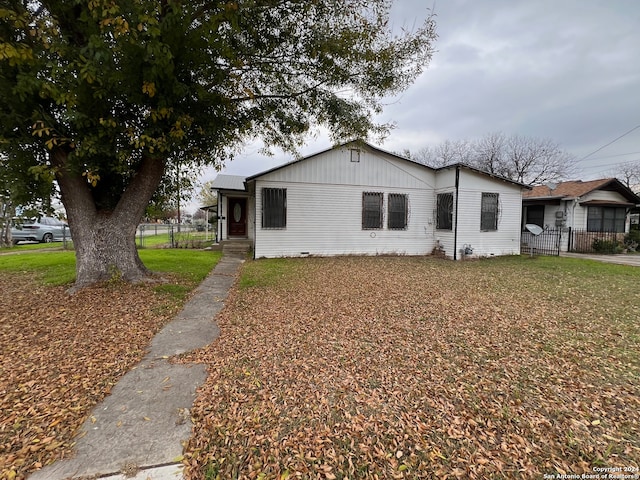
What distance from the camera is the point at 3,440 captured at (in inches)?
77.4

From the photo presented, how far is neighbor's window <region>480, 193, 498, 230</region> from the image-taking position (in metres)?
11.7

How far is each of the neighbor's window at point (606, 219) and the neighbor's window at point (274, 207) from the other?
49.4 ft

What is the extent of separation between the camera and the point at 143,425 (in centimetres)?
215

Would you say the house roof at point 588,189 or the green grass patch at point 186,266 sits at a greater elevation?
the house roof at point 588,189

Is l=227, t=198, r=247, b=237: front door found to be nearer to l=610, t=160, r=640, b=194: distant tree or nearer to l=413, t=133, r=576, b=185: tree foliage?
l=413, t=133, r=576, b=185: tree foliage

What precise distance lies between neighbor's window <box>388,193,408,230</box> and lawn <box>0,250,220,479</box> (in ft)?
26.5

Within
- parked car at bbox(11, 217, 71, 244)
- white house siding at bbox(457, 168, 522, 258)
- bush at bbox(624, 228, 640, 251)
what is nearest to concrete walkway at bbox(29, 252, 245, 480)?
white house siding at bbox(457, 168, 522, 258)

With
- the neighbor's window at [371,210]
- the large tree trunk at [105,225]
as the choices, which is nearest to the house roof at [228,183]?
the neighbor's window at [371,210]

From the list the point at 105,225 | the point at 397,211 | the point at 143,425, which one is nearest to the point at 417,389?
the point at 143,425

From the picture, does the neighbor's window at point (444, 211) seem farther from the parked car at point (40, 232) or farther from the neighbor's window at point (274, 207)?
the parked car at point (40, 232)

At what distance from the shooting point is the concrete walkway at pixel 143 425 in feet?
5.76

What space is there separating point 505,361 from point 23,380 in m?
4.72

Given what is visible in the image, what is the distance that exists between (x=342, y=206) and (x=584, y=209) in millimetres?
12419

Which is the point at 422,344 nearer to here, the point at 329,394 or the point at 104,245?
the point at 329,394
